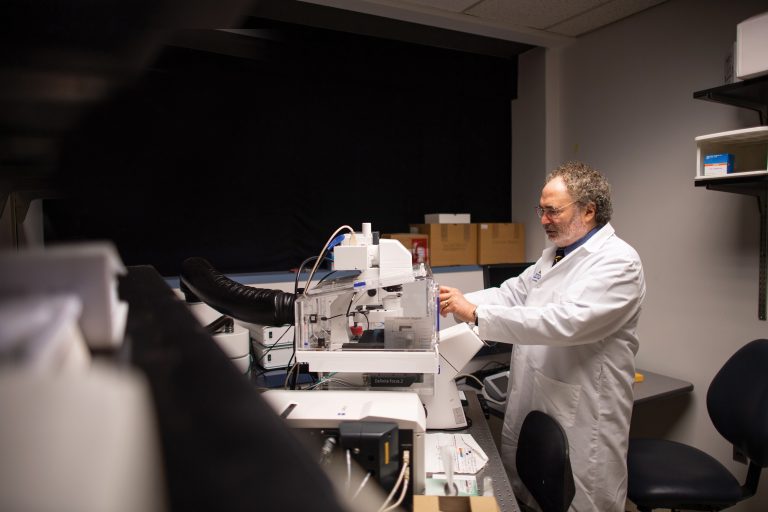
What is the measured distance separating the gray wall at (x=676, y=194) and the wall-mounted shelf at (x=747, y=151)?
0.09 metres

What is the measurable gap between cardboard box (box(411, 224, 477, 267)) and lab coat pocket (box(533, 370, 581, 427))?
1.30 meters

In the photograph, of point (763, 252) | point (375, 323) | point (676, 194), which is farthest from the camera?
point (676, 194)

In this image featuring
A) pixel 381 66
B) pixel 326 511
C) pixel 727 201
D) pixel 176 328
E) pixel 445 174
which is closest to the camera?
pixel 326 511

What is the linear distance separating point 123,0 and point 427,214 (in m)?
3.05

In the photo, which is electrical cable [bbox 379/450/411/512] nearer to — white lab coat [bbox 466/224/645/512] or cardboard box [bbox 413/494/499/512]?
cardboard box [bbox 413/494/499/512]

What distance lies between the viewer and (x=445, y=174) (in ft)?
11.4

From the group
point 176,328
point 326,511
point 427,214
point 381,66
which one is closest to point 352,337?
point 176,328

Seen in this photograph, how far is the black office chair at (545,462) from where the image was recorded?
4.90 ft

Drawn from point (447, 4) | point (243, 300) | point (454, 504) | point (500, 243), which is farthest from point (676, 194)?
point (243, 300)

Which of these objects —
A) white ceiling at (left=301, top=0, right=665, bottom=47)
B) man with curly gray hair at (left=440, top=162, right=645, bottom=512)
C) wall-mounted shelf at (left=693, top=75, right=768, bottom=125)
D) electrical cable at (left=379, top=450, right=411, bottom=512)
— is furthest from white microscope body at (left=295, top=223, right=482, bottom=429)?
white ceiling at (left=301, top=0, right=665, bottom=47)

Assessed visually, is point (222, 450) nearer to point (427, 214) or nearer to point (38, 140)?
point (38, 140)

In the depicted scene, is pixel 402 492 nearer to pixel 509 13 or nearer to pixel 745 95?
pixel 745 95

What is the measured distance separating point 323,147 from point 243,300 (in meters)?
2.04

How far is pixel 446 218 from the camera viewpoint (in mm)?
3070
